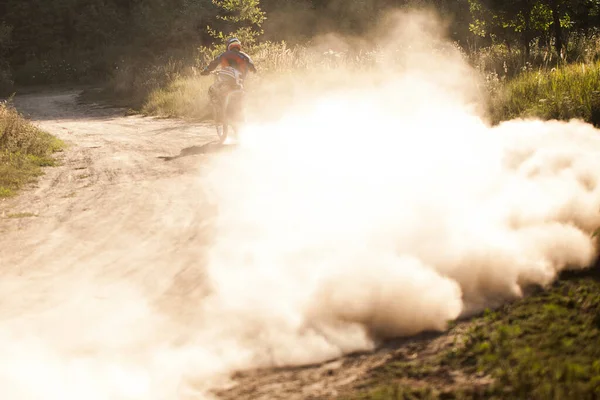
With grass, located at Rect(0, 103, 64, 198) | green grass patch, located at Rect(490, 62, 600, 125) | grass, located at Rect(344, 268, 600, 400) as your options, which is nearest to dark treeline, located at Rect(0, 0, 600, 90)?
green grass patch, located at Rect(490, 62, 600, 125)

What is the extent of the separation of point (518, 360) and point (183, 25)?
35152 millimetres

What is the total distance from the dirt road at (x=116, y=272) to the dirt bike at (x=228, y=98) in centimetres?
148

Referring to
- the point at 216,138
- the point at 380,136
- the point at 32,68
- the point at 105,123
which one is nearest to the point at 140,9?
the point at 32,68

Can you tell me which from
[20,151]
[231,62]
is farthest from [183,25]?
[20,151]

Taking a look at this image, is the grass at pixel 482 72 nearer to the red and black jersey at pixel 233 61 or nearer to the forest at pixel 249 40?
the forest at pixel 249 40

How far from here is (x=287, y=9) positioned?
36.0 metres

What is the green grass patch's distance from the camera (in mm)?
9133

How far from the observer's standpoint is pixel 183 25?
36.4 metres

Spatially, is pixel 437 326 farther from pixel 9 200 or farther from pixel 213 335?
pixel 9 200

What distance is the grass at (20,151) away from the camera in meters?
10.9

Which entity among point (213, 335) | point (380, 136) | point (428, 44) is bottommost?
point (213, 335)

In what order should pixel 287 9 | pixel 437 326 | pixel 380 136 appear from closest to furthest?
pixel 437 326, pixel 380 136, pixel 287 9

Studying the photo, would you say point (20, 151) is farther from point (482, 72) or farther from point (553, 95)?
point (553, 95)

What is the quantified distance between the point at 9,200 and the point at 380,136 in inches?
240
